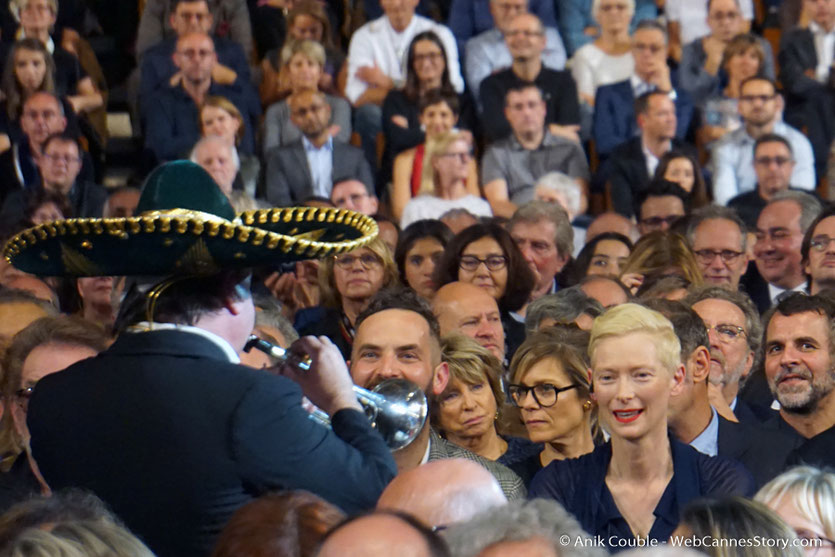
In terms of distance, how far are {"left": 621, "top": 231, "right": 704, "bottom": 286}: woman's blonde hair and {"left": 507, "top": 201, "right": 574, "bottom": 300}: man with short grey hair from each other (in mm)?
535

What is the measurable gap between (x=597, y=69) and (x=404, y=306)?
6681 millimetres

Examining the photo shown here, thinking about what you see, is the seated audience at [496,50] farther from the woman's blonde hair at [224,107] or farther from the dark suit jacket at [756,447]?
the dark suit jacket at [756,447]

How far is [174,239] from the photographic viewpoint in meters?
3.45

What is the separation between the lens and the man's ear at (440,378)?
5.34m

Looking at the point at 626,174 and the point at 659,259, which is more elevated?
the point at 659,259

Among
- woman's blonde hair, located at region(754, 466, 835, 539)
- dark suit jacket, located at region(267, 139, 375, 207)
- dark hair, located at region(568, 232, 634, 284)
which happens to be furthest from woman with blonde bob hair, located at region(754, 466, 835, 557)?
dark suit jacket, located at region(267, 139, 375, 207)

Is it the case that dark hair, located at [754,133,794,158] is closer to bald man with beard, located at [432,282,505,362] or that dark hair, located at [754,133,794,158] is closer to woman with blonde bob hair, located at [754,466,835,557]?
bald man with beard, located at [432,282,505,362]

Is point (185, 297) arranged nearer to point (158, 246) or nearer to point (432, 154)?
point (158, 246)

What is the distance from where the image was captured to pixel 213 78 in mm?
10953

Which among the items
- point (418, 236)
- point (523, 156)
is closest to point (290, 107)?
point (523, 156)

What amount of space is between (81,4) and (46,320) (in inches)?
295

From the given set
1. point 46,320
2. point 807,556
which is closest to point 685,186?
point 46,320

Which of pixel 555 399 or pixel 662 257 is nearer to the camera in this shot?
pixel 555 399

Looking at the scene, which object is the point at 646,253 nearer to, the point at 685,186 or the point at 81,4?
the point at 685,186
